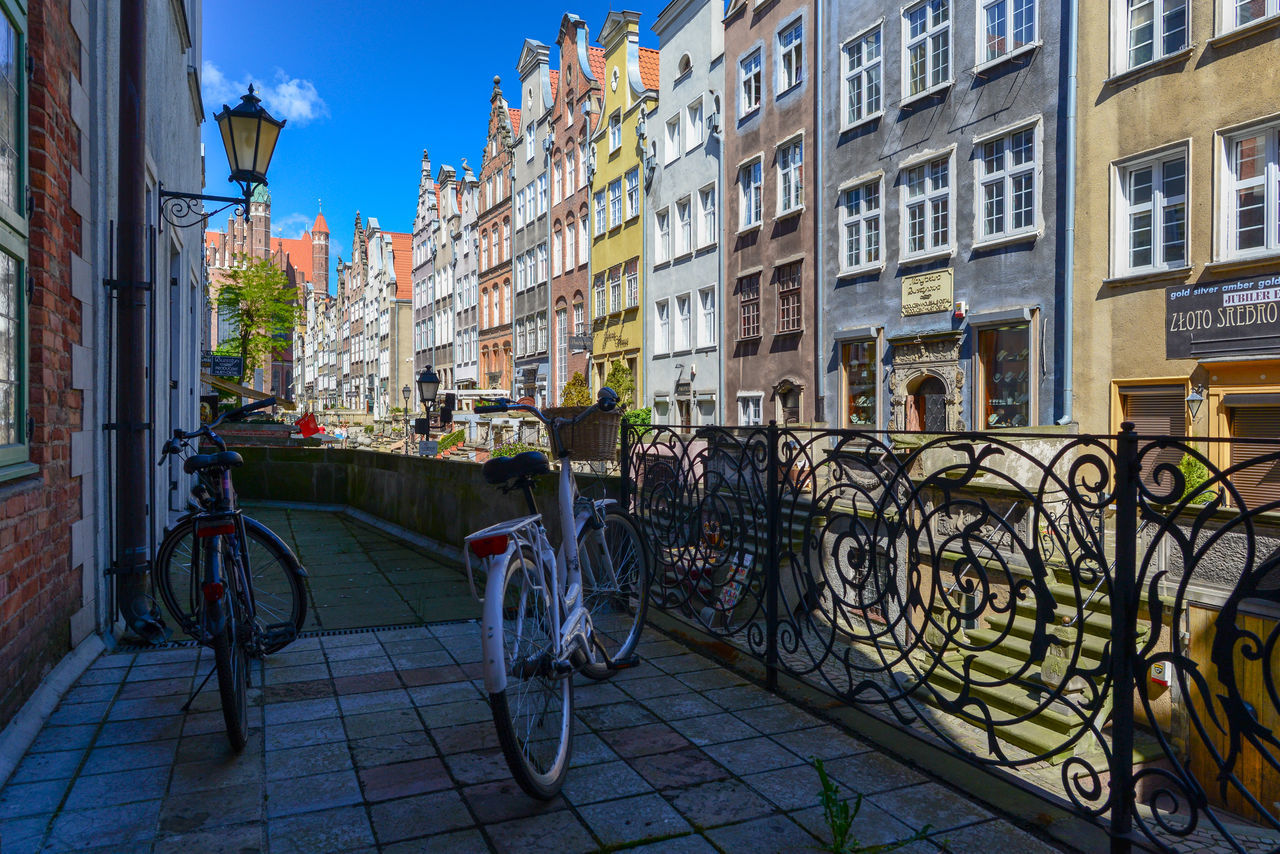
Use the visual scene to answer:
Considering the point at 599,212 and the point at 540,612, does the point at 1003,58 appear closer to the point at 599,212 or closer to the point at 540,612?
the point at 540,612

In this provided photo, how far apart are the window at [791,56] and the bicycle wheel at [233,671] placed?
22612 millimetres

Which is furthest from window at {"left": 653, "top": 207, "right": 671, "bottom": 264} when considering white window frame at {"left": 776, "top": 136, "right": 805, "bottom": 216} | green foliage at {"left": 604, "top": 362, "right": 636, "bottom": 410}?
white window frame at {"left": 776, "top": 136, "right": 805, "bottom": 216}

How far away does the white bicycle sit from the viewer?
2979 mm

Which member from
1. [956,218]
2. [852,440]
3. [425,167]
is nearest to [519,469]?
[852,440]

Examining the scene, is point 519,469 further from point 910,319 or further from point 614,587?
point 910,319

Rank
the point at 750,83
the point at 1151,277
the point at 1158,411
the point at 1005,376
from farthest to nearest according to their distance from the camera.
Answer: the point at 750,83 → the point at 1005,376 → the point at 1158,411 → the point at 1151,277

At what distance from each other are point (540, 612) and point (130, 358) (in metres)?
3.36

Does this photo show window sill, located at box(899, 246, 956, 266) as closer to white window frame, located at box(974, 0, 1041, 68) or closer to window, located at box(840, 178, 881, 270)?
window, located at box(840, 178, 881, 270)

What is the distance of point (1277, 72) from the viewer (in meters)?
13.1

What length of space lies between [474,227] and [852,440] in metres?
53.3

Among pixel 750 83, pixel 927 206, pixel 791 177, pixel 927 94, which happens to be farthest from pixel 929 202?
pixel 750 83

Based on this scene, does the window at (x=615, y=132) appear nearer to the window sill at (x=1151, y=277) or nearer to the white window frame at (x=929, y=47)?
the white window frame at (x=929, y=47)

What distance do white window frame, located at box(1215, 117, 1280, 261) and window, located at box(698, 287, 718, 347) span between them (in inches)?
603

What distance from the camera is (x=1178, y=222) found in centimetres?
1452
